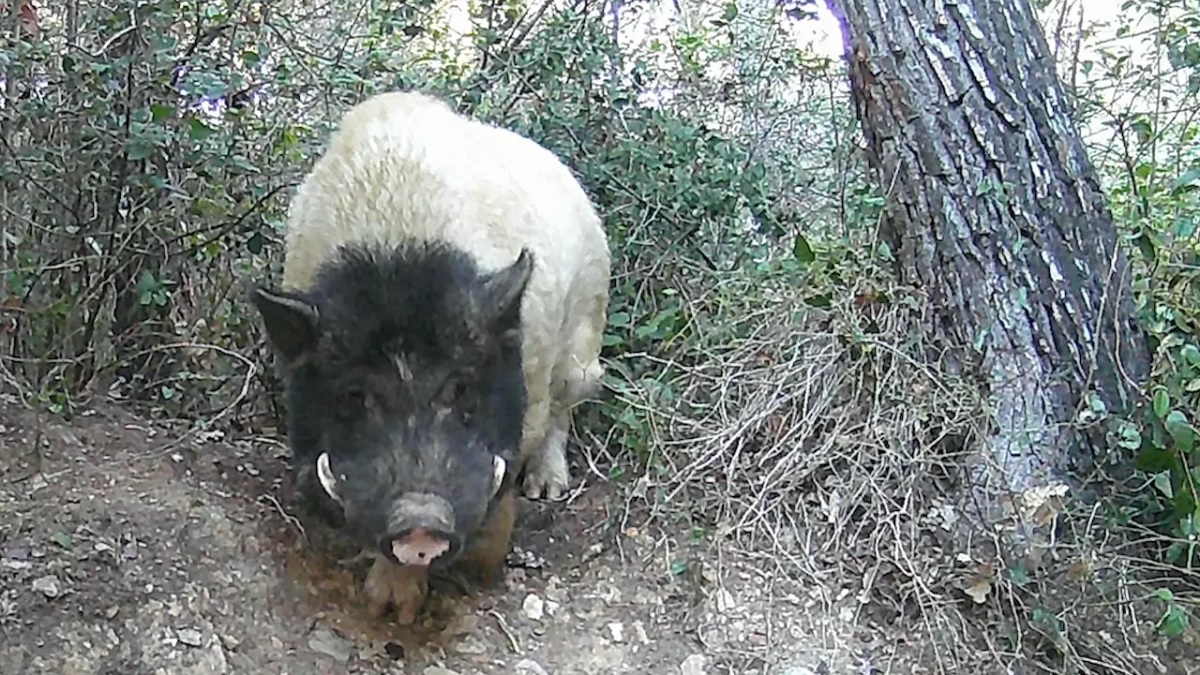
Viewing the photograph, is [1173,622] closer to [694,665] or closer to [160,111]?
[694,665]

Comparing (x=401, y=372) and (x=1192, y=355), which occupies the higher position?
(x=1192, y=355)

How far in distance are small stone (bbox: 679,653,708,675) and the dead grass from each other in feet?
1.12

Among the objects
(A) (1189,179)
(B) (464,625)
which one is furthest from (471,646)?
(A) (1189,179)

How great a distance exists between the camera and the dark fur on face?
11.7 feet

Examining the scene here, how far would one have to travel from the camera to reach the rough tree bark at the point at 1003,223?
4027 millimetres

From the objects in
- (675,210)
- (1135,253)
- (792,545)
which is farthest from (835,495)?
(675,210)

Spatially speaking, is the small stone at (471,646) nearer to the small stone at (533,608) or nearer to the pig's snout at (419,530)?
the small stone at (533,608)

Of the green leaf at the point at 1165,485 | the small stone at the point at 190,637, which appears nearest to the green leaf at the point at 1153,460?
the green leaf at the point at 1165,485

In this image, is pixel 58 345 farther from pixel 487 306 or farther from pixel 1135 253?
pixel 1135 253

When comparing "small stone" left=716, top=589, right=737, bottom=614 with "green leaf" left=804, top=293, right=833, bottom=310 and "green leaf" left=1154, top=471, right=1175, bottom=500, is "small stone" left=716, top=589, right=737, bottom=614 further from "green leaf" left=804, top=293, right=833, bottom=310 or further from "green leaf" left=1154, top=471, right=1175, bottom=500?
"green leaf" left=1154, top=471, right=1175, bottom=500

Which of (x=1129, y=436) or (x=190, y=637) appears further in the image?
(x=1129, y=436)

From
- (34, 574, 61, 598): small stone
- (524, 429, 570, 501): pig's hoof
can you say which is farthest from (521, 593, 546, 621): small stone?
(34, 574, 61, 598): small stone

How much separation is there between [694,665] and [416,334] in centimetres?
114

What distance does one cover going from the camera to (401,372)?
3.67m
